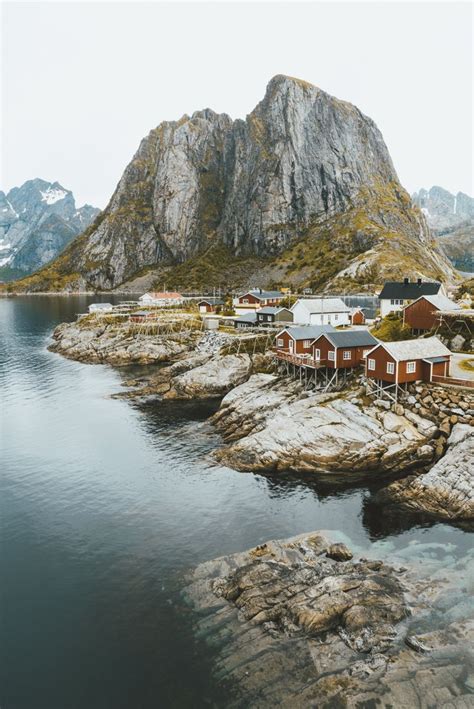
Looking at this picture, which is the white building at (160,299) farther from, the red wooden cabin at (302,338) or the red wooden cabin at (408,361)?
the red wooden cabin at (408,361)

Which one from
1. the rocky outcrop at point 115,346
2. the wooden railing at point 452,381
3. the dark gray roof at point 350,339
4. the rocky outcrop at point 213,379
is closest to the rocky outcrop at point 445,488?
the wooden railing at point 452,381

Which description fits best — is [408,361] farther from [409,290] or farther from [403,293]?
[409,290]

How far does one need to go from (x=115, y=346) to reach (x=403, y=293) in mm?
55747

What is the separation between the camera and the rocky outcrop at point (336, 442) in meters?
39.2

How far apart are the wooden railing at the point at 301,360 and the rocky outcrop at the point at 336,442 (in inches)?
309

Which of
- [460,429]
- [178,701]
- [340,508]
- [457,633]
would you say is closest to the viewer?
[178,701]

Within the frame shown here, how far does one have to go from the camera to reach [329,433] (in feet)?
134

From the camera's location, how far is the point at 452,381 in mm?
43750

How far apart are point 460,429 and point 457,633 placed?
19881 mm

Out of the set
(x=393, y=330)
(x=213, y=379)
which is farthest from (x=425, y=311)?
(x=213, y=379)

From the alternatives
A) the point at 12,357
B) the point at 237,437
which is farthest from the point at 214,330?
the point at 237,437

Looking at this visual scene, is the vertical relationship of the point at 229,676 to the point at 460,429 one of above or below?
below

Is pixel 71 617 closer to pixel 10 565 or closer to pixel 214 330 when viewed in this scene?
pixel 10 565

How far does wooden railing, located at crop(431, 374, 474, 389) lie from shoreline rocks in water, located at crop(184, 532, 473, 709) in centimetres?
2179
